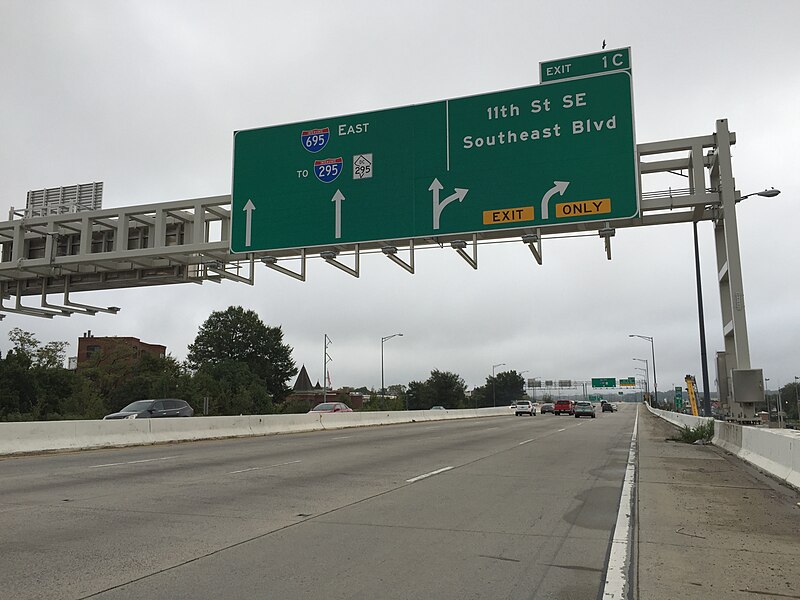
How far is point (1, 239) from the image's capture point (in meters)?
23.2

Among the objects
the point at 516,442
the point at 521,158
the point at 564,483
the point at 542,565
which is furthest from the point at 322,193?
the point at 542,565

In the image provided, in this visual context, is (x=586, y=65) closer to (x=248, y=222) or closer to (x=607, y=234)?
(x=607, y=234)

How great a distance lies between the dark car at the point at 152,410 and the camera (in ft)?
87.5

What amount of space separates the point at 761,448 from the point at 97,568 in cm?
1502

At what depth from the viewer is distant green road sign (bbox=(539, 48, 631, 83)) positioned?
55.0 ft

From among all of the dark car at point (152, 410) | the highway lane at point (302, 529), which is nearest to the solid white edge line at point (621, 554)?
the highway lane at point (302, 529)

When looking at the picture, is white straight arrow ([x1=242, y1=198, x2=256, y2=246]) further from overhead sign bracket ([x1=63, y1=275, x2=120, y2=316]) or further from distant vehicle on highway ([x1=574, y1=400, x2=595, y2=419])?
distant vehicle on highway ([x1=574, y1=400, x2=595, y2=419])

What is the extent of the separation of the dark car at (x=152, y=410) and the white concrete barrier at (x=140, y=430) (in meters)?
2.34

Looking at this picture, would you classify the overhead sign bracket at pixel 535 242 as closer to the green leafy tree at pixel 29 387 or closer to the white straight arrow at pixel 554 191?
the white straight arrow at pixel 554 191

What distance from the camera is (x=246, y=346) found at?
10406cm

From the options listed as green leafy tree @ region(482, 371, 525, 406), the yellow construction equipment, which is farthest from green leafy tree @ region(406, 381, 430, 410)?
the yellow construction equipment

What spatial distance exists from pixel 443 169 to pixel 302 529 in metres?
11.3

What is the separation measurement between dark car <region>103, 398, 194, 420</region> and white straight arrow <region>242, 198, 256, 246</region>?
10.7 metres

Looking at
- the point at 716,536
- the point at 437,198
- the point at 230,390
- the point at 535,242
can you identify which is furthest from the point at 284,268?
the point at 230,390
